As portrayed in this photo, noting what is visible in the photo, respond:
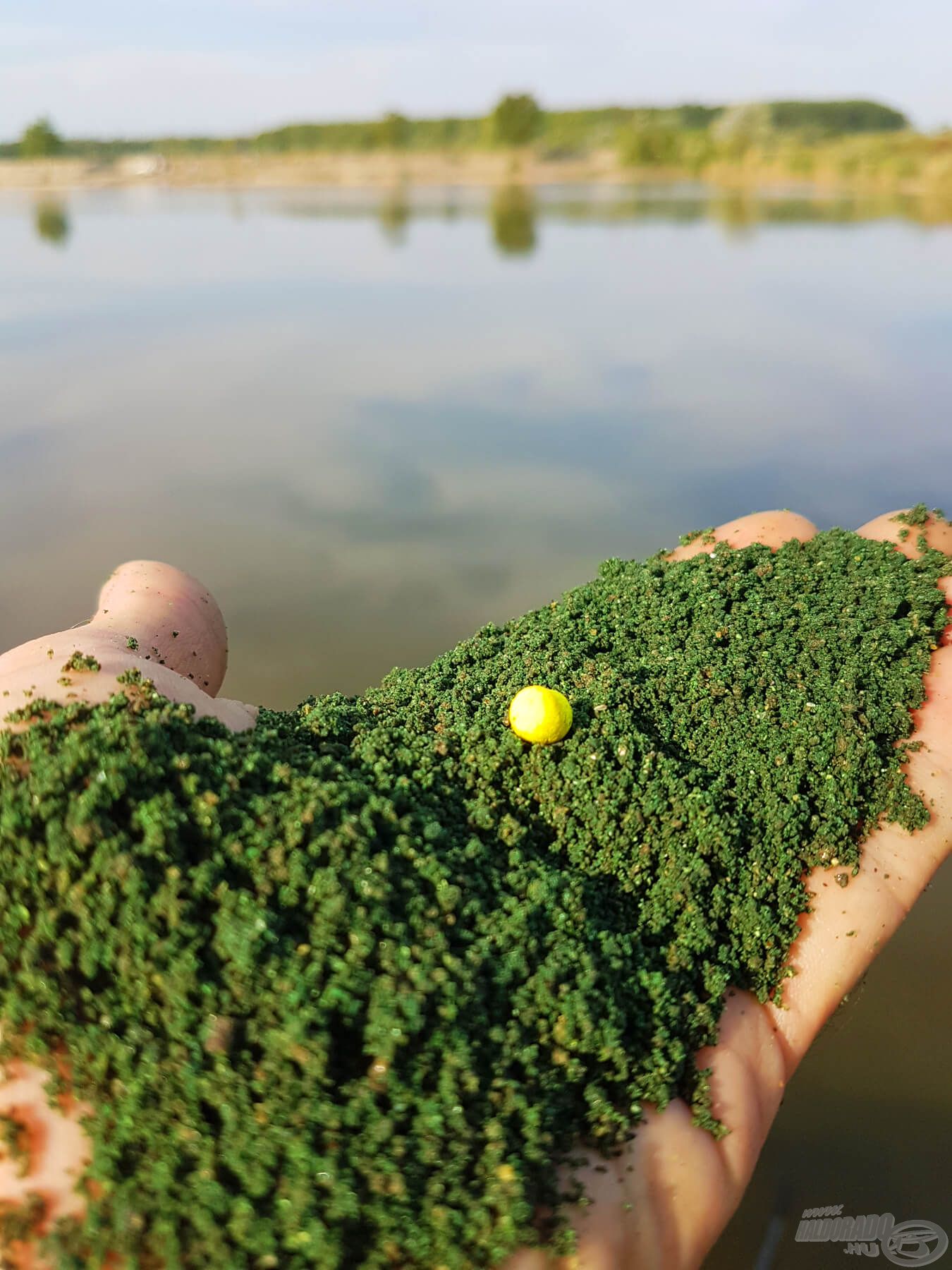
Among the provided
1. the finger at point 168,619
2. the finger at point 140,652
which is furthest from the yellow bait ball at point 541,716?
the finger at point 168,619

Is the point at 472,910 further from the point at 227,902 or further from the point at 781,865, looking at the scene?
→ the point at 781,865

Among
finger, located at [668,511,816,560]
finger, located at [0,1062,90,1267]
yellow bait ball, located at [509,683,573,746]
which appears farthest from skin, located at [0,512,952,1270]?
yellow bait ball, located at [509,683,573,746]

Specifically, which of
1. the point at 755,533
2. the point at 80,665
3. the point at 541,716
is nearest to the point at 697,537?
the point at 755,533

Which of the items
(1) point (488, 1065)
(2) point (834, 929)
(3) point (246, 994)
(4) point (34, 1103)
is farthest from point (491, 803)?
(4) point (34, 1103)

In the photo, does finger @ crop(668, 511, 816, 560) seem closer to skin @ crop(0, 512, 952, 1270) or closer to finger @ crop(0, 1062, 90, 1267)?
skin @ crop(0, 512, 952, 1270)

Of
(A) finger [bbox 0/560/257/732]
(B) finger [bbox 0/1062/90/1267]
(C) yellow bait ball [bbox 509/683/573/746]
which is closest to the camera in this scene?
(B) finger [bbox 0/1062/90/1267]

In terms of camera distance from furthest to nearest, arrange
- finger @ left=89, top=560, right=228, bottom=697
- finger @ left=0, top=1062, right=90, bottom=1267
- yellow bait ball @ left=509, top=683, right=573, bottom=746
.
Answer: finger @ left=89, top=560, right=228, bottom=697, yellow bait ball @ left=509, top=683, right=573, bottom=746, finger @ left=0, top=1062, right=90, bottom=1267

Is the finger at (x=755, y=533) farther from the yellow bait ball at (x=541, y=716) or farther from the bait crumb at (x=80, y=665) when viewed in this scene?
the bait crumb at (x=80, y=665)
